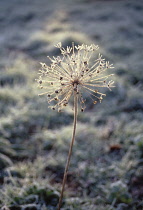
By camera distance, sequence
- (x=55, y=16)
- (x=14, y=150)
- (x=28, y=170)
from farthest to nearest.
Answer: (x=55, y=16) → (x=14, y=150) → (x=28, y=170)

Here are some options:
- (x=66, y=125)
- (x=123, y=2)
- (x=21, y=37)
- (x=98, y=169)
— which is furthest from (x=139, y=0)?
(x=98, y=169)

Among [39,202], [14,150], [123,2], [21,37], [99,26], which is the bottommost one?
[39,202]

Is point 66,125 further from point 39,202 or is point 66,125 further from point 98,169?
point 39,202

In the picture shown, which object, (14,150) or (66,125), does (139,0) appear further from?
(14,150)

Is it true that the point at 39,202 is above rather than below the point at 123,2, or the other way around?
below

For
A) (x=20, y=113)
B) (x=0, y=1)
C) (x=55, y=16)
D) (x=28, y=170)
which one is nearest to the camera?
(x=28, y=170)

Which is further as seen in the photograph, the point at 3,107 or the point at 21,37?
the point at 21,37

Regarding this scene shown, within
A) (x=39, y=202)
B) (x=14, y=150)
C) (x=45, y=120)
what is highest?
(x=45, y=120)

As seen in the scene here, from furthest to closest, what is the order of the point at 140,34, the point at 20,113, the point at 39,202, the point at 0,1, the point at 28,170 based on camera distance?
the point at 0,1, the point at 140,34, the point at 20,113, the point at 28,170, the point at 39,202

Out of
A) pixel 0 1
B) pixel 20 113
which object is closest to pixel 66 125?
pixel 20 113
